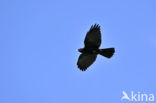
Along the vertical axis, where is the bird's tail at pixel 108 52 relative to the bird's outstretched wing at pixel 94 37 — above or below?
below

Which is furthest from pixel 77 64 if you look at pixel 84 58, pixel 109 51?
pixel 109 51

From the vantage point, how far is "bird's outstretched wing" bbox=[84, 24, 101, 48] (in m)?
24.5

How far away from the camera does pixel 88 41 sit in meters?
24.9

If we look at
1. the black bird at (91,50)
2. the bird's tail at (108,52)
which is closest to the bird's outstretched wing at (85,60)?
the black bird at (91,50)

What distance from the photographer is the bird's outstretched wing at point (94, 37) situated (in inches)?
966

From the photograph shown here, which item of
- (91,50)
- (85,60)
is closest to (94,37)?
(91,50)

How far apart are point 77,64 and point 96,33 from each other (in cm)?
222

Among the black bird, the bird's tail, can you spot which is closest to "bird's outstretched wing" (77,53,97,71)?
the black bird

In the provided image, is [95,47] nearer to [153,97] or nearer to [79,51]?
[79,51]

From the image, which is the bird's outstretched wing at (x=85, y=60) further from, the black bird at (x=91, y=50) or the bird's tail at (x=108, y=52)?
the bird's tail at (x=108, y=52)

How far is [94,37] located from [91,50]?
2.99ft

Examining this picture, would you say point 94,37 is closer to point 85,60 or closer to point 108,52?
point 108,52

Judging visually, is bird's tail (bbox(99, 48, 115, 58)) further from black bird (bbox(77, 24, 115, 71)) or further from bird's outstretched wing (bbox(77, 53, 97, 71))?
bird's outstretched wing (bbox(77, 53, 97, 71))

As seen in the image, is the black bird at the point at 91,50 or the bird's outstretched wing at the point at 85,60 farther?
the bird's outstretched wing at the point at 85,60
